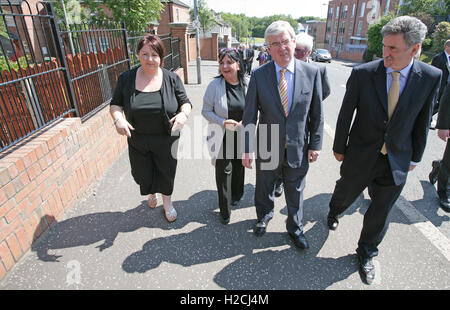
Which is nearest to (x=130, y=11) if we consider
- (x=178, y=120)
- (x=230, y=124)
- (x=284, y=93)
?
(x=178, y=120)

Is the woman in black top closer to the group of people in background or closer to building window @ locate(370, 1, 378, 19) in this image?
the group of people in background

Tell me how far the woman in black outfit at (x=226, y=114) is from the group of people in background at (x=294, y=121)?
0.01 meters

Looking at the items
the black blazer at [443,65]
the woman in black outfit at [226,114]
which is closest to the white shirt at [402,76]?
the woman in black outfit at [226,114]

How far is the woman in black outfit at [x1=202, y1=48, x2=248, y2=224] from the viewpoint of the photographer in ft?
8.71

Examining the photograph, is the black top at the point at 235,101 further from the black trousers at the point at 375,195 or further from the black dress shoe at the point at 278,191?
the black dress shoe at the point at 278,191

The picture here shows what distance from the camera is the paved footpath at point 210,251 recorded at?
2348mm

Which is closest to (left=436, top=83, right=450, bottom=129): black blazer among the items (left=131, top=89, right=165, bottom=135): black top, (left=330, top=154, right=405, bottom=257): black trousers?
(left=330, top=154, right=405, bottom=257): black trousers

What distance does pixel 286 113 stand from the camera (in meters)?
2.37

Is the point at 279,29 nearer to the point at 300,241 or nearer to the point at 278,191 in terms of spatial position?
the point at 300,241

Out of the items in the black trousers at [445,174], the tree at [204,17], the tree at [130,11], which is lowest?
the black trousers at [445,174]

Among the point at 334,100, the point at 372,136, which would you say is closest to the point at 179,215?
the point at 372,136

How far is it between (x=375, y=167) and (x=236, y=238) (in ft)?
5.09
